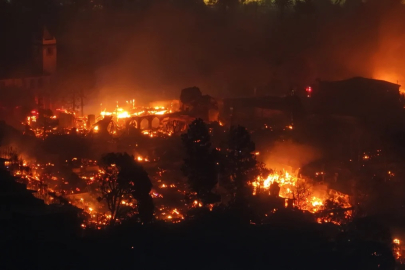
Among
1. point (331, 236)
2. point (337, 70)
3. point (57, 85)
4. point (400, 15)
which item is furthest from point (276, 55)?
point (331, 236)

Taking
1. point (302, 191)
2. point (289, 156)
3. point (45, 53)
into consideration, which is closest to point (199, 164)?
point (302, 191)

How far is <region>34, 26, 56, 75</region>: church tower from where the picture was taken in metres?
22.1

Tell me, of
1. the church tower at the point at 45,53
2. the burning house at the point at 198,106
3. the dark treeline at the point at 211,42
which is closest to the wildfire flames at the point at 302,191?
the burning house at the point at 198,106

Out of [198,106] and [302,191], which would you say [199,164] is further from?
[198,106]

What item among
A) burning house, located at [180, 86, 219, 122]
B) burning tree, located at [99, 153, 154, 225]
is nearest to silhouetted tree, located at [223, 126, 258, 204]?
burning tree, located at [99, 153, 154, 225]

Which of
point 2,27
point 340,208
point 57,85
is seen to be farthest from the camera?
point 2,27

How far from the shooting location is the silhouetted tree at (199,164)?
35.2 feet

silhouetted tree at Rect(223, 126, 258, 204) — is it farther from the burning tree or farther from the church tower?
the church tower

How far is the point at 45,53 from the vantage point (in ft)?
72.4

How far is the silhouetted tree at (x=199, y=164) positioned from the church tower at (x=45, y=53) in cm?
1273

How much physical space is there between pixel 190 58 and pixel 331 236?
22.0m

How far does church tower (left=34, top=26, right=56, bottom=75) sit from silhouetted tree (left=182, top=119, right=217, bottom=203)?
1273cm

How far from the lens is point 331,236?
8195 mm

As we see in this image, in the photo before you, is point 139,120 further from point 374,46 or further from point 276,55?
point 374,46
